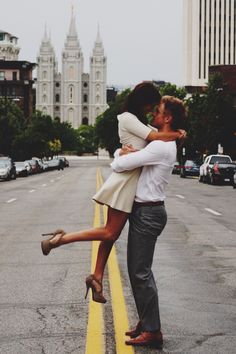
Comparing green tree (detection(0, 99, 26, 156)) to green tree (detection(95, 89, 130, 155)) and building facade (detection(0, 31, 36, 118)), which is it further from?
building facade (detection(0, 31, 36, 118))

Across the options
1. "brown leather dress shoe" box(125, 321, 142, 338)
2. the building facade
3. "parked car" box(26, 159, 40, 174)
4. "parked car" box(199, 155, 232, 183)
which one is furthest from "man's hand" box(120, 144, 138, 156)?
the building facade

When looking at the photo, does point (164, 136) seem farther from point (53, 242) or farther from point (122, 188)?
point (53, 242)

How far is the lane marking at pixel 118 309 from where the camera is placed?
6059 millimetres

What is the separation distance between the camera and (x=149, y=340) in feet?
19.7

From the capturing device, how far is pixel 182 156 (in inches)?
2953

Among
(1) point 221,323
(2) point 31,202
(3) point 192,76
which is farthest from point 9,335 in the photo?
(3) point 192,76

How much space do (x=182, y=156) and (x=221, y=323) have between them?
6828 cm

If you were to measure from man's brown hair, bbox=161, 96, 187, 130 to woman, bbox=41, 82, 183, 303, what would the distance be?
58 mm

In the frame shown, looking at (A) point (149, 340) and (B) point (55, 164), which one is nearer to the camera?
(A) point (149, 340)

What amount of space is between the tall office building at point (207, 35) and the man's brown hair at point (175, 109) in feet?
510

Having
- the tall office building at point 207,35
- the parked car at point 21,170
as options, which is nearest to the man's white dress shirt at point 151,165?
the parked car at point 21,170

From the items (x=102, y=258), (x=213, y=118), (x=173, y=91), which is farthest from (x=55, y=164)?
(x=102, y=258)

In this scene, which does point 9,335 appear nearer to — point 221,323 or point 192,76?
point 221,323

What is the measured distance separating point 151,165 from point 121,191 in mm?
319
